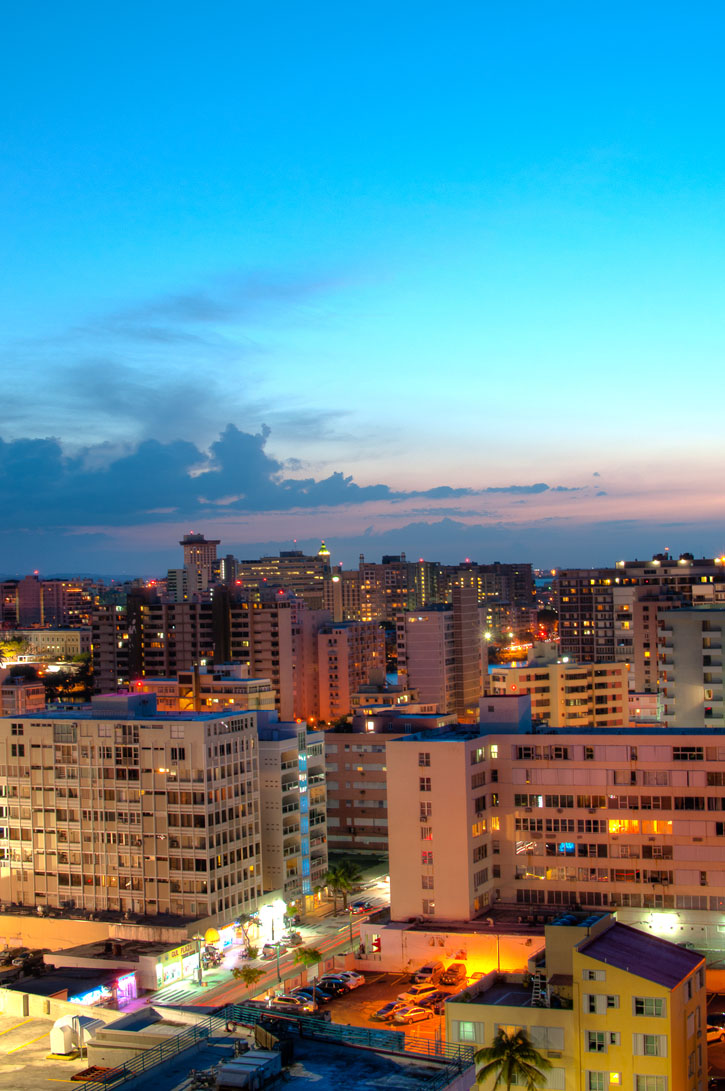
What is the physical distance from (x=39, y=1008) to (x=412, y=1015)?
2241 centimetres

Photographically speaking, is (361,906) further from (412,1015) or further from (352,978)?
(412,1015)

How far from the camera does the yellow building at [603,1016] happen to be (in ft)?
99.9

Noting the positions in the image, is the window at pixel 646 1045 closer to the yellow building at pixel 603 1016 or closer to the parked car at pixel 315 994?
the yellow building at pixel 603 1016

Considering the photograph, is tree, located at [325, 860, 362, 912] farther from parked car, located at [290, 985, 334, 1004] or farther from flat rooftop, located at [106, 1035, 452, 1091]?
flat rooftop, located at [106, 1035, 452, 1091]

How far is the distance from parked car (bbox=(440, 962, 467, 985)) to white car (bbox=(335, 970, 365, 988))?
3.31 meters

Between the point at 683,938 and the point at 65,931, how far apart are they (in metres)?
26.8

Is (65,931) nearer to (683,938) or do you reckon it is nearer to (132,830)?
(132,830)

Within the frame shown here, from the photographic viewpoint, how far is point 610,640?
132 meters

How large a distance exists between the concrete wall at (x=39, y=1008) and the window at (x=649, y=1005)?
51.2 ft

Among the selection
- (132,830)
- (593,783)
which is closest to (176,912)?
(132,830)

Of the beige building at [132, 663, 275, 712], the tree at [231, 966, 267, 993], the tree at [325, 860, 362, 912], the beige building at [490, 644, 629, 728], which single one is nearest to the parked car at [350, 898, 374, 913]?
the tree at [325, 860, 362, 912]

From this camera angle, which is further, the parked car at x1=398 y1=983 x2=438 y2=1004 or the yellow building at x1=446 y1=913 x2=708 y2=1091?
the parked car at x1=398 y1=983 x2=438 y2=1004

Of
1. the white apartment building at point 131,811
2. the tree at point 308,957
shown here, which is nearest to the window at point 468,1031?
the tree at point 308,957

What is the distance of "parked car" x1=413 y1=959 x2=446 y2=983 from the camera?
1738 inches
